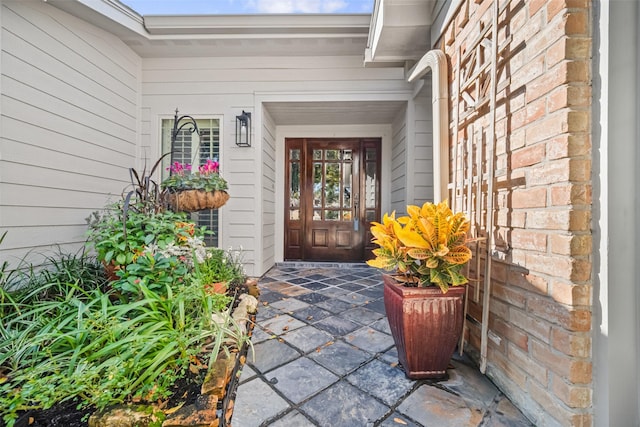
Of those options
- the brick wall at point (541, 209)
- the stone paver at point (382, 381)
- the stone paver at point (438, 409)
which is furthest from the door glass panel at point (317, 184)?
the stone paver at point (438, 409)

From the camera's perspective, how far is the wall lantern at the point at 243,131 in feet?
10.8

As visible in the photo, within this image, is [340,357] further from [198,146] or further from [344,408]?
[198,146]

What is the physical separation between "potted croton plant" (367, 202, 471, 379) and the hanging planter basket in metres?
1.71

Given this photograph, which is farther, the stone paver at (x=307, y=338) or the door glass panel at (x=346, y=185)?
the door glass panel at (x=346, y=185)

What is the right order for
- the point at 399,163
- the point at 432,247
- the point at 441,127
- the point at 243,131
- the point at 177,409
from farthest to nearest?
the point at 399,163 → the point at 243,131 → the point at 441,127 → the point at 432,247 → the point at 177,409

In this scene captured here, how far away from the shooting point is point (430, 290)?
1282mm

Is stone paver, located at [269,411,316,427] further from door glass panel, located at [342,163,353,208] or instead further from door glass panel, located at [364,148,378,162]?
door glass panel, located at [364,148,378,162]

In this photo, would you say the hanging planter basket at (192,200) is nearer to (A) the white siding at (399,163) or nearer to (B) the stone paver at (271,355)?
(B) the stone paver at (271,355)

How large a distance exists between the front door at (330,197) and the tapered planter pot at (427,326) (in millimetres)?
3009

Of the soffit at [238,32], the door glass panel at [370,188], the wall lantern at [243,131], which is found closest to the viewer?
the soffit at [238,32]

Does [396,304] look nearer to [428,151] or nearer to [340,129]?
[428,151]

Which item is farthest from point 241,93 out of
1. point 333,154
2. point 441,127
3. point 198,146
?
point 441,127

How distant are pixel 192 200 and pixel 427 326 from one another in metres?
2.05

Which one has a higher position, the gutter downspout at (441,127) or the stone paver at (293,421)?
the gutter downspout at (441,127)
